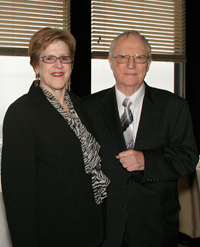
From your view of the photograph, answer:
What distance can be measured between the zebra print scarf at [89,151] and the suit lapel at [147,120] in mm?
247

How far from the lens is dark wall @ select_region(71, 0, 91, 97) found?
336 cm

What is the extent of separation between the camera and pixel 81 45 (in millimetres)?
3408

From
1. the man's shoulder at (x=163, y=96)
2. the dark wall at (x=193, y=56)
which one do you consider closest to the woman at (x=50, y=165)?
the man's shoulder at (x=163, y=96)

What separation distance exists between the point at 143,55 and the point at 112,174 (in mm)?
681

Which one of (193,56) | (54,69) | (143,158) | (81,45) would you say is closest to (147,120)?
(143,158)

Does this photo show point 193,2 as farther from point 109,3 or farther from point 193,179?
point 193,179

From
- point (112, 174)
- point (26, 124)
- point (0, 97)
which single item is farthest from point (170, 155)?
point (0, 97)

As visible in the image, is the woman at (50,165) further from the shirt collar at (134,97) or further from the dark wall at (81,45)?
the dark wall at (81,45)

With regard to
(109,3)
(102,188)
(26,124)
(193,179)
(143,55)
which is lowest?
(193,179)

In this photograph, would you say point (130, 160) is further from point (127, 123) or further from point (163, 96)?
point (163, 96)

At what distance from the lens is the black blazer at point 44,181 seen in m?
1.30

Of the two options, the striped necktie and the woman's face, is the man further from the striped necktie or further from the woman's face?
the woman's face

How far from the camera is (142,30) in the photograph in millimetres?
3793

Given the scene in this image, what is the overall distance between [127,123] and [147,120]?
0.37ft
